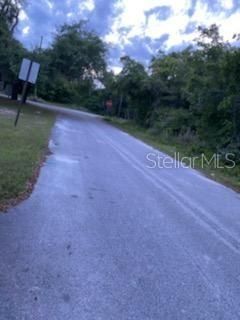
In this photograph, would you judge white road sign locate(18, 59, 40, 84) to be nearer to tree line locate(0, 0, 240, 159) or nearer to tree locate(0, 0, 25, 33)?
tree line locate(0, 0, 240, 159)

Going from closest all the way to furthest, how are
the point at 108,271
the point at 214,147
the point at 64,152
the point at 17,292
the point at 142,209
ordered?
1. the point at 17,292
2. the point at 108,271
3. the point at 142,209
4. the point at 64,152
5. the point at 214,147

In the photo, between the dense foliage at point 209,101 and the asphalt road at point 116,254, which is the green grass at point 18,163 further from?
the dense foliage at point 209,101

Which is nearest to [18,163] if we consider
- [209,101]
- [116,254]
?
[116,254]

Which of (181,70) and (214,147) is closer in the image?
(214,147)

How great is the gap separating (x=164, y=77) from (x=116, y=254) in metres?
28.3

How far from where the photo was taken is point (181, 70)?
29000 mm

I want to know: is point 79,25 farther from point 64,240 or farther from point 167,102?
point 64,240

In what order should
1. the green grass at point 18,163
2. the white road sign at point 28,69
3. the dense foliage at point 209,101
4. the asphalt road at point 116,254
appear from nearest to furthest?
the asphalt road at point 116,254 < the green grass at point 18,163 < the white road sign at point 28,69 < the dense foliage at point 209,101

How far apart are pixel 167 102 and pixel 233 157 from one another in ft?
54.8

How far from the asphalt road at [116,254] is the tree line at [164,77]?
387 inches

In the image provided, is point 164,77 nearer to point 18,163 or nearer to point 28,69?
point 28,69

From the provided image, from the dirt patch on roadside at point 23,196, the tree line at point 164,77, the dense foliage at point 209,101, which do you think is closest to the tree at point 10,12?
the tree line at point 164,77

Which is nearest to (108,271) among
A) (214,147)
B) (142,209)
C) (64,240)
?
(64,240)

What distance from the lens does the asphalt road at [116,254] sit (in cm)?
303
